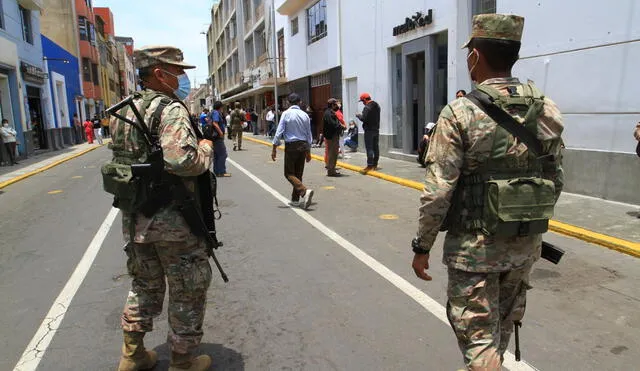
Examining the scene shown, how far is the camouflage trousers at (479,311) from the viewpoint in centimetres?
220

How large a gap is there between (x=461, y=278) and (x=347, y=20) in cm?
1728

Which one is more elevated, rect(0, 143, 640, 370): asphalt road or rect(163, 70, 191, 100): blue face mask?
rect(163, 70, 191, 100): blue face mask

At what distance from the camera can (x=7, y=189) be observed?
1221cm

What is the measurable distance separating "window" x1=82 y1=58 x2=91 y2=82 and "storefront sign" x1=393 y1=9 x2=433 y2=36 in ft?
111

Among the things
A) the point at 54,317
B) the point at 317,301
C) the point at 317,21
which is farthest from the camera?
the point at 317,21

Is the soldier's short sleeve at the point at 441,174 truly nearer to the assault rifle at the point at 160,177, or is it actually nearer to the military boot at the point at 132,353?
the assault rifle at the point at 160,177

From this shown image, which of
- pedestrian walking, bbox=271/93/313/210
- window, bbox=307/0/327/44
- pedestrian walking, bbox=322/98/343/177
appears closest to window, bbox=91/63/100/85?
window, bbox=307/0/327/44

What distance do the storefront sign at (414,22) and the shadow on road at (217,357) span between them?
1132cm

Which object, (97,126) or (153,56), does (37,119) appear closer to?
(97,126)

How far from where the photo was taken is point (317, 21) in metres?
22.1

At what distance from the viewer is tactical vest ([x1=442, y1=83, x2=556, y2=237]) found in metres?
2.13

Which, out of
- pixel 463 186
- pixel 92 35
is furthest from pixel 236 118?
pixel 92 35

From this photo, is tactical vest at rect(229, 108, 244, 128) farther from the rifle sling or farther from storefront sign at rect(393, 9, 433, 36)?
the rifle sling

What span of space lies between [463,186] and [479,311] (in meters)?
0.57
